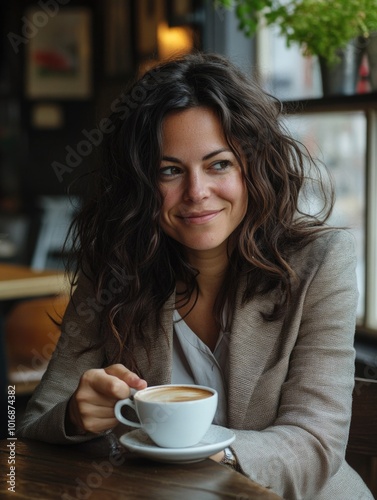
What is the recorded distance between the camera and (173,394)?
1326mm

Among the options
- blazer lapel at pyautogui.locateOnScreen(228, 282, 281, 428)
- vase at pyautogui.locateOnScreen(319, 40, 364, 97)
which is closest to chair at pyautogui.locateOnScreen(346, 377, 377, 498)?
blazer lapel at pyautogui.locateOnScreen(228, 282, 281, 428)

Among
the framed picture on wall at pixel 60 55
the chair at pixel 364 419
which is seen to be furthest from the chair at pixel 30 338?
the framed picture on wall at pixel 60 55

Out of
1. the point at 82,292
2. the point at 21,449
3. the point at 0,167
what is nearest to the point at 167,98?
the point at 82,292

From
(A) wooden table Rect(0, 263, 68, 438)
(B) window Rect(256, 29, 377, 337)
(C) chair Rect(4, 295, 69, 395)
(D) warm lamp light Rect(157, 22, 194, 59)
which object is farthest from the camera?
(D) warm lamp light Rect(157, 22, 194, 59)

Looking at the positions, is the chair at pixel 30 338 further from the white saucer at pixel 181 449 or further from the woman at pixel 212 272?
the white saucer at pixel 181 449

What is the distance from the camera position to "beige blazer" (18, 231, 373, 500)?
1.48 metres

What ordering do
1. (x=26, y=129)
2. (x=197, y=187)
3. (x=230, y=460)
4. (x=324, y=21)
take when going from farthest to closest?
1. (x=26, y=129)
2. (x=324, y=21)
3. (x=197, y=187)
4. (x=230, y=460)

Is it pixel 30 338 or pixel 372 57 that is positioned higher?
pixel 372 57

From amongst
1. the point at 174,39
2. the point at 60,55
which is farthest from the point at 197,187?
the point at 60,55

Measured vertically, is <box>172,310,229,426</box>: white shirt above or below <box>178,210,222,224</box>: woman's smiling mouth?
below

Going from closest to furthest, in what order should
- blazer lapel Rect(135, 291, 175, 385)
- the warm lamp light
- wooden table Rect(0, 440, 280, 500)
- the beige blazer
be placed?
wooden table Rect(0, 440, 280, 500) < the beige blazer < blazer lapel Rect(135, 291, 175, 385) < the warm lamp light

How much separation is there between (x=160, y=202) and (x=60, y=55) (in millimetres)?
6304

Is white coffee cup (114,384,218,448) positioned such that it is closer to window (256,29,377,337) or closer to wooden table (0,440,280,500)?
wooden table (0,440,280,500)

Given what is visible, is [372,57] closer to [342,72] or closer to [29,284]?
[342,72]
